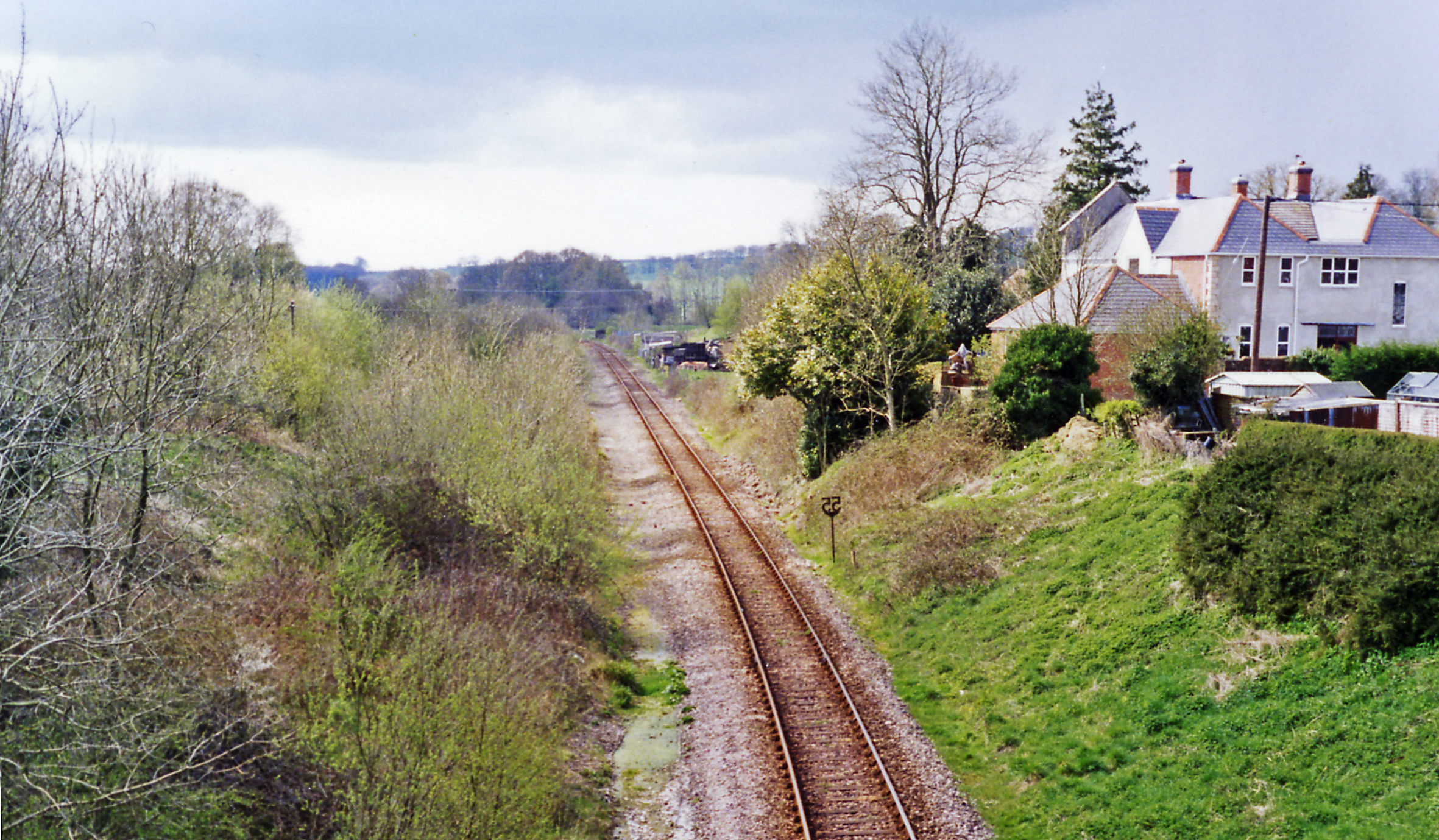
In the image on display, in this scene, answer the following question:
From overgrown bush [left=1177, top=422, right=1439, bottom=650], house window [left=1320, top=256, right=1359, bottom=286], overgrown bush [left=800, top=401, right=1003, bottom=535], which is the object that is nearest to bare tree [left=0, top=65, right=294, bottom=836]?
overgrown bush [left=1177, top=422, right=1439, bottom=650]

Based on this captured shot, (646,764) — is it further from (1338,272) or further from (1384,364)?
(1338,272)

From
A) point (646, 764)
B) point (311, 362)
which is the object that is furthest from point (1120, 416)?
point (311, 362)

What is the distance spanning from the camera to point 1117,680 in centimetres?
1274

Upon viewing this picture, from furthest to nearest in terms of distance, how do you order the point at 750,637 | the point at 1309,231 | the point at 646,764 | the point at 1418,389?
the point at 1309,231
the point at 1418,389
the point at 750,637
the point at 646,764

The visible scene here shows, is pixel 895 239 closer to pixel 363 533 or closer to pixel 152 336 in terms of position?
pixel 363 533

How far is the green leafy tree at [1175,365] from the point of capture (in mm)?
21422

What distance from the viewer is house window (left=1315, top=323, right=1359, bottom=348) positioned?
36.2 metres

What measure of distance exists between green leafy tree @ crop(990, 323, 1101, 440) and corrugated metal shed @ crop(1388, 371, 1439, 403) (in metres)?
9.21

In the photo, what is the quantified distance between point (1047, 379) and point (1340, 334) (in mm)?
20555

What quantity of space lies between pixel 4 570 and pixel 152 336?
10.1 feet

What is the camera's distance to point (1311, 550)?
11.6m

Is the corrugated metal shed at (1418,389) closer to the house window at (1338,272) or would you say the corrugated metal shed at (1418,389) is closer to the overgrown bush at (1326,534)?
the house window at (1338,272)

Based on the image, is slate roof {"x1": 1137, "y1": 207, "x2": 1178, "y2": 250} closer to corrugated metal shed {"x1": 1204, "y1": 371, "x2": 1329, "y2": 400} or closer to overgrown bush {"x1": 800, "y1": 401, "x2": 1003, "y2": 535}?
corrugated metal shed {"x1": 1204, "y1": 371, "x2": 1329, "y2": 400}

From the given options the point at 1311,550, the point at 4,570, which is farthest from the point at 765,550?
the point at 4,570
